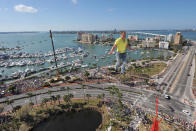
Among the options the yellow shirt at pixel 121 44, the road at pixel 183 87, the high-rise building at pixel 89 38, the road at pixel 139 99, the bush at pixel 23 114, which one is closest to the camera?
the yellow shirt at pixel 121 44

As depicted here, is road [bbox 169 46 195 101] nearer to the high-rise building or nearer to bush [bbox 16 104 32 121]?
bush [bbox 16 104 32 121]

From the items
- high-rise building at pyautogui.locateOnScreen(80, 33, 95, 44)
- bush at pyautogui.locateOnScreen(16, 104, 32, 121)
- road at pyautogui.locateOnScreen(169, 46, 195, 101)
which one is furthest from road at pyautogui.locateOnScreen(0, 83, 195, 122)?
high-rise building at pyautogui.locateOnScreen(80, 33, 95, 44)

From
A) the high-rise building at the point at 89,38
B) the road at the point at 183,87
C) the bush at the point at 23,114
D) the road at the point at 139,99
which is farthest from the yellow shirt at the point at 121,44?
the high-rise building at the point at 89,38

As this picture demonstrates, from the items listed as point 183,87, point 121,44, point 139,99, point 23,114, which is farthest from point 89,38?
point 121,44

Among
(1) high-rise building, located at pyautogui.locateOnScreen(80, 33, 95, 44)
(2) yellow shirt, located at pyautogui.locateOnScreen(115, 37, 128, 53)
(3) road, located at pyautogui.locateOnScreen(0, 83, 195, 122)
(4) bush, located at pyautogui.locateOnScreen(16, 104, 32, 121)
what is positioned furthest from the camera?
(1) high-rise building, located at pyautogui.locateOnScreen(80, 33, 95, 44)

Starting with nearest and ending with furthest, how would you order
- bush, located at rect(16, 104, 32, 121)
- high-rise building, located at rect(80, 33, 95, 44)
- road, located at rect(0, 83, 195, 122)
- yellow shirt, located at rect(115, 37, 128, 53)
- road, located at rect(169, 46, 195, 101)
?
yellow shirt, located at rect(115, 37, 128, 53), bush, located at rect(16, 104, 32, 121), road, located at rect(0, 83, 195, 122), road, located at rect(169, 46, 195, 101), high-rise building, located at rect(80, 33, 95, 44)

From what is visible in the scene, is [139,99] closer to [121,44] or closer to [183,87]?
[183,87]

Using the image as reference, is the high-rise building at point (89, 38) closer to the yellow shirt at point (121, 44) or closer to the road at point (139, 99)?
the road at point (139, 99)

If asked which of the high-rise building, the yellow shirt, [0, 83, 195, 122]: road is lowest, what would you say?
[0, 83, 195, 122]: road

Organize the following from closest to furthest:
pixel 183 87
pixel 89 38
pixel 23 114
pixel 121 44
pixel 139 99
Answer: pixel 121 44, pixel 23 114, pixel 139 99, pixel 183 87, pixel 89 38

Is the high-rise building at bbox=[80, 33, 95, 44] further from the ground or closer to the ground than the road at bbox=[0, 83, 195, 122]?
further from the ground

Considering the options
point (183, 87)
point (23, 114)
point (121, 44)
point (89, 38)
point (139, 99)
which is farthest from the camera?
point (89, 38)
